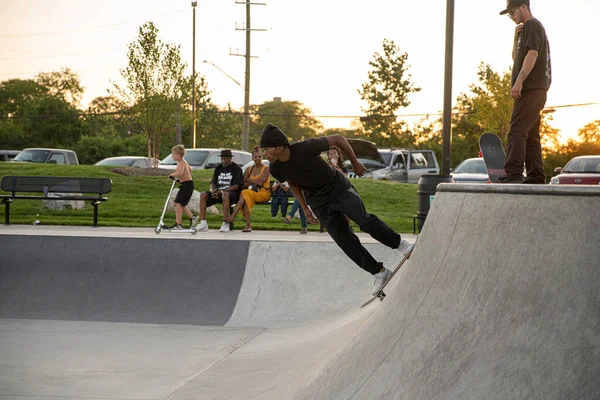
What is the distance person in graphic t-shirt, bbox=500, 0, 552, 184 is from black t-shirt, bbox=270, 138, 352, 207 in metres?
1.52

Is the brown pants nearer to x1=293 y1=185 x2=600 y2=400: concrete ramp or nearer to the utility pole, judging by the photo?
x1=293 y1=185 x2=600 y2=400: concrete ramp

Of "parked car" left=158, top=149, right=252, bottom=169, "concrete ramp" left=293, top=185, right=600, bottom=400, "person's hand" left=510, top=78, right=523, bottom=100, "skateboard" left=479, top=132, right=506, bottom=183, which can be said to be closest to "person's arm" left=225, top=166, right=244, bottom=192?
"skateboard" left=479, top=132, right=506, bottom=183

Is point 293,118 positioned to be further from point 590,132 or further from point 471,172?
point 471,172

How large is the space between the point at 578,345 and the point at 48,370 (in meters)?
4.51

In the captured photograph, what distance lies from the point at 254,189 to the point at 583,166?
901 centimetres

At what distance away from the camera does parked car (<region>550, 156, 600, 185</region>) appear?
15.6 m

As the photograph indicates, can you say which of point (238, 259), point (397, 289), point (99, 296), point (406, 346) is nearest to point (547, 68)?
point (397, 289)

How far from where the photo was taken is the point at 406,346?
4.09m

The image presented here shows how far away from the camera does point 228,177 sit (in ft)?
42.1

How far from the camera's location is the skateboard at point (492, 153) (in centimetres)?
738

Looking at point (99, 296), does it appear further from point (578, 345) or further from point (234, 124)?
point (234, 124)

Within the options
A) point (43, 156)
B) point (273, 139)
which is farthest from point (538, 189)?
point (43, 156)

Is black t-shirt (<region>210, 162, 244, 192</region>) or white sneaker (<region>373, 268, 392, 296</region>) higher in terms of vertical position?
black t-shirt (<region>210, 162, 244, 192</region>)

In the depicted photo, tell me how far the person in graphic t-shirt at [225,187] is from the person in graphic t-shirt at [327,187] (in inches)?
247
